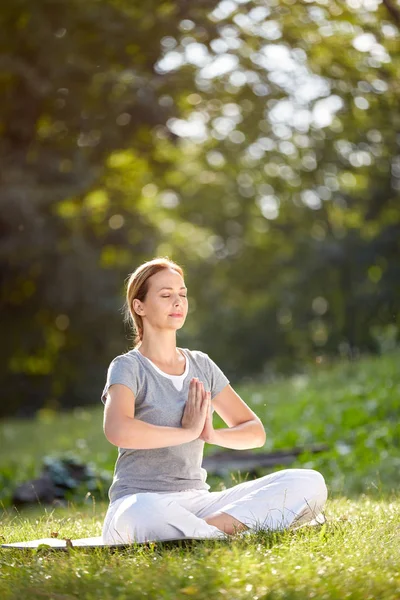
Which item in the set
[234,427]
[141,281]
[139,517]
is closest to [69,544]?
[139,517]

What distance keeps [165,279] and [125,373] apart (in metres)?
0.55

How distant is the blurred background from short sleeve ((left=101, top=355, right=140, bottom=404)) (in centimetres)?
941

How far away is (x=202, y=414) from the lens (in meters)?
4.51

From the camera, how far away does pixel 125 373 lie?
455cm

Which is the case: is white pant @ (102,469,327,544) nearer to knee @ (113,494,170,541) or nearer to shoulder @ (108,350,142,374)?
knee @ (113,494,170,541)

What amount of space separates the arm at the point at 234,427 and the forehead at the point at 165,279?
65cm

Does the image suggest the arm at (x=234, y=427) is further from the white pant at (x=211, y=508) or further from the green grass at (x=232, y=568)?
the green grass at (x=232, y=568)

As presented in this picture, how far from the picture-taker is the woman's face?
15.5ft

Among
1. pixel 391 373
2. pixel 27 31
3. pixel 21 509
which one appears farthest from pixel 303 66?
pixel 21 509

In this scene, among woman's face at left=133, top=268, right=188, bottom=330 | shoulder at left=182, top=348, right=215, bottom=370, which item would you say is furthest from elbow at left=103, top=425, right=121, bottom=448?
shoulder at left=182, top=348, right=215, bottom=370

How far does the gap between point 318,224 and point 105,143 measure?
9.81m

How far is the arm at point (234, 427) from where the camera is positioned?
461cm

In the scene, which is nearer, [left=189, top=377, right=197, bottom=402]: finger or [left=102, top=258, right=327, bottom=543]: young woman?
[left=102, top=258, right=327, bottom=543]: young woman

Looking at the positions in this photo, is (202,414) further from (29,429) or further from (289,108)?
(289,108)
